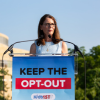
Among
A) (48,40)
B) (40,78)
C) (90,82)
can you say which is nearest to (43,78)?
(40,78)

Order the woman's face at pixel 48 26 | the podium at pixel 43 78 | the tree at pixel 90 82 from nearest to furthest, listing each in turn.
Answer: the podium at pixel 43 78 → the woman's face at pixel 48 26 → the tree at pixel 90 82

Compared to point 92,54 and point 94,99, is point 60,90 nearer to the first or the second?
point 94,99

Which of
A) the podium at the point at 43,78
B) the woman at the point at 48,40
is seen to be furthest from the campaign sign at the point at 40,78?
the woman at the point at 48,40

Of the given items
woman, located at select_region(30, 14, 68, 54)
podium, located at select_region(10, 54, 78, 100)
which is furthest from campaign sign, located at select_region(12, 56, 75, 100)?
woman, located at select_region(30, 14, 68, 54)

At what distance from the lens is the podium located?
257cm

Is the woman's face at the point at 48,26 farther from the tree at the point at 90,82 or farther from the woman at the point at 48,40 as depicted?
the tree at the point at 90,82

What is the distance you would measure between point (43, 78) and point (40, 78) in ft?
0.10

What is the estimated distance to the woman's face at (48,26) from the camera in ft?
9.71

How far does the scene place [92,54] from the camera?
113ft

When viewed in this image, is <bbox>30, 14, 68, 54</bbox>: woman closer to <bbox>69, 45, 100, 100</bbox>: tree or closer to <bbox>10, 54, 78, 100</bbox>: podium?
<bbox>10, 54, 78, 100</bbox>: podium

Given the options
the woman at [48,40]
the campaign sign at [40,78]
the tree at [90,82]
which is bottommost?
the tree at [90,82]

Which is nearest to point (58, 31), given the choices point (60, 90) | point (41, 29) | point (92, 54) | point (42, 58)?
point (41, 29)

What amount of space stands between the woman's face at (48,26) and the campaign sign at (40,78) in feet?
1.58

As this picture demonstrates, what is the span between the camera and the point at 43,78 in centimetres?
259
